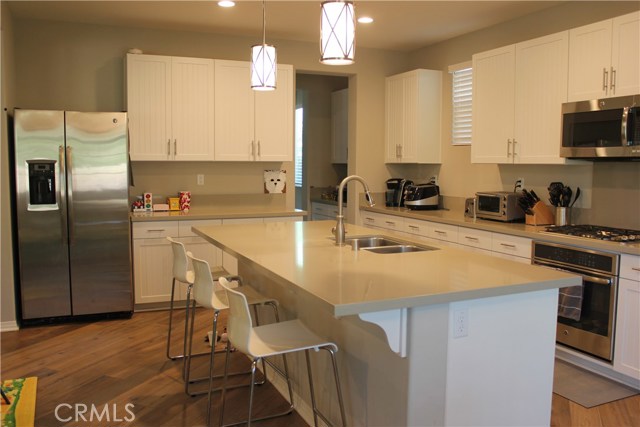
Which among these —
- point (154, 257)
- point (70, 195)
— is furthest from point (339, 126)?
point (70, 195)

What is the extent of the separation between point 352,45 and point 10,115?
332cm

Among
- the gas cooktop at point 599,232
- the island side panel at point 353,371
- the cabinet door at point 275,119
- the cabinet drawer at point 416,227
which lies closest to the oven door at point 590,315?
the gas cooktop at point 599,232

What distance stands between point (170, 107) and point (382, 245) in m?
2.65

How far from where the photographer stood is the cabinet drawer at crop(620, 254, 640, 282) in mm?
3105

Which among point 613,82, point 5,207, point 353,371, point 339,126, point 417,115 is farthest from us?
point 339,126

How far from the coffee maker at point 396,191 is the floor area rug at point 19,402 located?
3.75 meters

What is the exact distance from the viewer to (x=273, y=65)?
311 cm

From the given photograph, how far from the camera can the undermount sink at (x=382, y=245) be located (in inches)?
→ 121

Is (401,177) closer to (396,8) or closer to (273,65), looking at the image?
(396,8)

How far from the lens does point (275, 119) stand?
533 centimetres

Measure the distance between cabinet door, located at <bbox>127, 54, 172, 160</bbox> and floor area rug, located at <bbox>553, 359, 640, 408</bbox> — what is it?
3665 mm

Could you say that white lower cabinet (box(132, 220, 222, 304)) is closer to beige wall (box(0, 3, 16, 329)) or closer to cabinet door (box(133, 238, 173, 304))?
cabinet door (box(133, 238, 173, 304))

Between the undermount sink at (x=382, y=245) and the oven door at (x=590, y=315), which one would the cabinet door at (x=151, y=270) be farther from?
the oven door at (x=590, y=315)

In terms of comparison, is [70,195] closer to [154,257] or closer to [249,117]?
[154,257]
